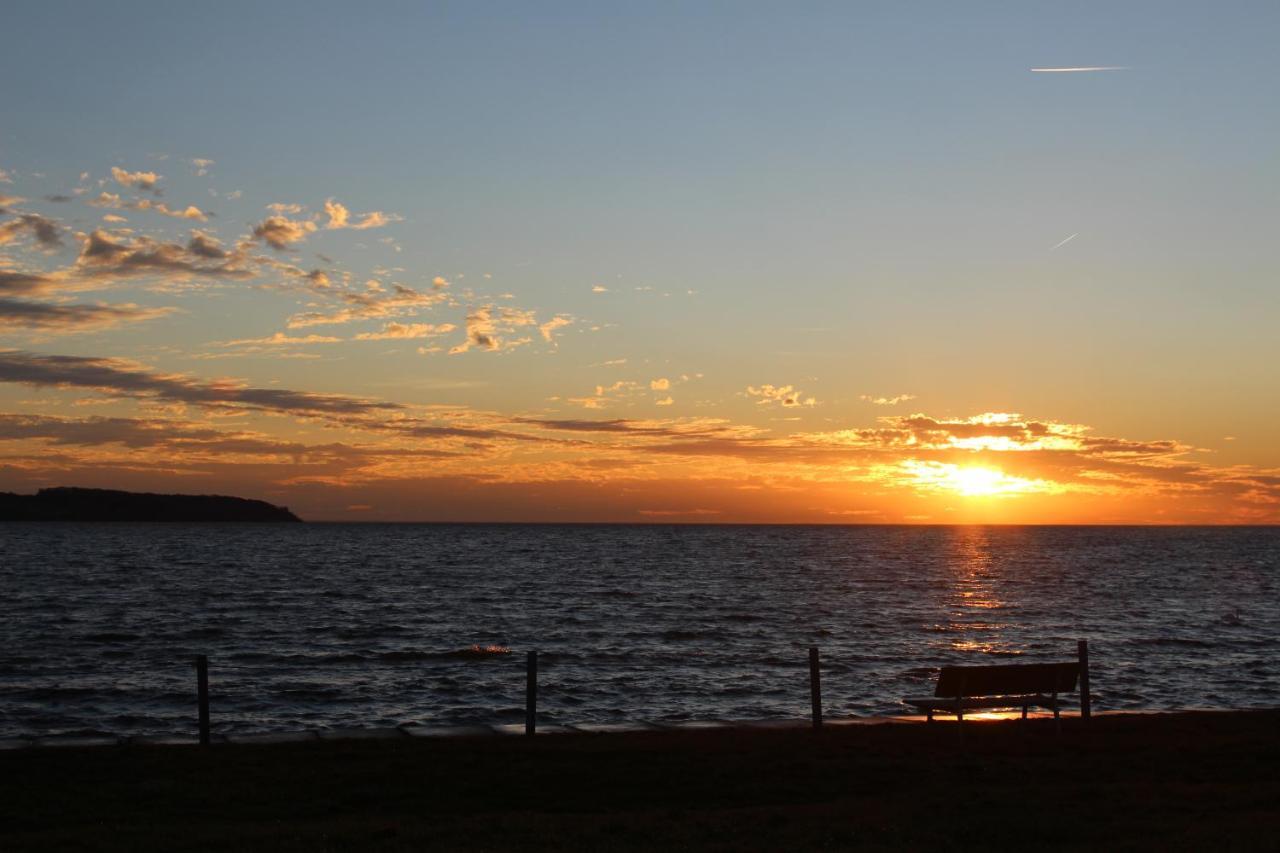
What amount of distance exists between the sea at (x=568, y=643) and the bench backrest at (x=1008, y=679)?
455 cm

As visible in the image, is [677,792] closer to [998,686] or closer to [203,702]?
[998,686]

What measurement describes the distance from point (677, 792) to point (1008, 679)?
7.49 meters

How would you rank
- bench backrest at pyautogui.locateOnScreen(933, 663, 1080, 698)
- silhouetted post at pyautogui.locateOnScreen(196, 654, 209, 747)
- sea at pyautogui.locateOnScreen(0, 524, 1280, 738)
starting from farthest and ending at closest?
sea at pyautogui.locateOnScreen(0, 524, 1280, 738)
bench backrest at pyautogui.locateOnScreen(933, 663, 1080, 698)
silhouetted post at pyautogui.locateOnScreen(196, 654, 209, 747)

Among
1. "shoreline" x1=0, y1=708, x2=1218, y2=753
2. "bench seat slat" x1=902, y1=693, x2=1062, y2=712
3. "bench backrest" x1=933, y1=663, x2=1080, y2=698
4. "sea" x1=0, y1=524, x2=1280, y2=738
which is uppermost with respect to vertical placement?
"bench backrest" x1=933, y1=663, x2=1080, y2=698

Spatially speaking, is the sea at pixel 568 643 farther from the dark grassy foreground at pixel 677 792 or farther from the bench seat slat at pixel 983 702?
the dark grassy foreground at pixel 677 792

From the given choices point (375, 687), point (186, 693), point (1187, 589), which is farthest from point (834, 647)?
point (1187, 589)

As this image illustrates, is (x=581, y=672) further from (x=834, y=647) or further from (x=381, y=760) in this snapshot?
(x=381, y=760)

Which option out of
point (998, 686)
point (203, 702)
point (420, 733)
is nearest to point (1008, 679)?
point (998, 686)

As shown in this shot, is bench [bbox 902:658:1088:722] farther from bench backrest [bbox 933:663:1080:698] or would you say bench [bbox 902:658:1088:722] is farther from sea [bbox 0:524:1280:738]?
sea [bbox 0:524:1280:738]

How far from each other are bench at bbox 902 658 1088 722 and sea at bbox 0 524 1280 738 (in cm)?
438

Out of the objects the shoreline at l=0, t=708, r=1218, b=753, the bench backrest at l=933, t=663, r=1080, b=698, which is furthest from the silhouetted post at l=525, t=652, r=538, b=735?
the bench backrest at l=933, t=663, r=1080, b=698

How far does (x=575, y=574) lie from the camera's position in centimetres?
10275

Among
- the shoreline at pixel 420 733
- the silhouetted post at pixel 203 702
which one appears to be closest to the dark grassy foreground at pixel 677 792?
the shoreline at pixel 420 733

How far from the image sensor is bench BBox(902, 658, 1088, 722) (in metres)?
19.1
